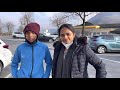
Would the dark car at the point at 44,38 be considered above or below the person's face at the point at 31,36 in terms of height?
below

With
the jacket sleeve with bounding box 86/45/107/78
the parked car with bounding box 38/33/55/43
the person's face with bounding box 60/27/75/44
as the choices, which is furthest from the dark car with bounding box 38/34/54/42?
the jacket sleeve with bounding box 86/45/107/78

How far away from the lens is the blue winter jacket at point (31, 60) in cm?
193

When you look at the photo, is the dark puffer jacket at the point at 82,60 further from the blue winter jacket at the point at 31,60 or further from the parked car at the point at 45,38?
the parked car at the point at 45,38

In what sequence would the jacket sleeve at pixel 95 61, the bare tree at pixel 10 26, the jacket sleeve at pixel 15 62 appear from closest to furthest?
the jacket sleeve at pixel 95 61, the jacket sleeve at pixel 15 62, the bare tree at pixel 10 26

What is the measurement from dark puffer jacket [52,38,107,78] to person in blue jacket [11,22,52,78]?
105 mm

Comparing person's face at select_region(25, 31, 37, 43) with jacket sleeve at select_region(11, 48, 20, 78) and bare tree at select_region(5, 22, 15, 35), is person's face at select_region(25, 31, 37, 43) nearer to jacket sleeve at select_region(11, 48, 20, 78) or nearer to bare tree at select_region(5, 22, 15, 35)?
jacket sleeve at select_region(11, 48, 20, 78)

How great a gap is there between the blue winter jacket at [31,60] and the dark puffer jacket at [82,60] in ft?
0.32

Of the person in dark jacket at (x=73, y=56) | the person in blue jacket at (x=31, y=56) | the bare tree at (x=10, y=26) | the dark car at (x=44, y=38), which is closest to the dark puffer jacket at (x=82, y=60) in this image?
the person in dark jacket at (x=73, y=56)

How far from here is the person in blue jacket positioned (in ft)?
6.29

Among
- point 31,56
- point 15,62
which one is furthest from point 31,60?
point 15,62

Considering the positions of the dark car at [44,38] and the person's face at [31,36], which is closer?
the person's face at [31,36]
